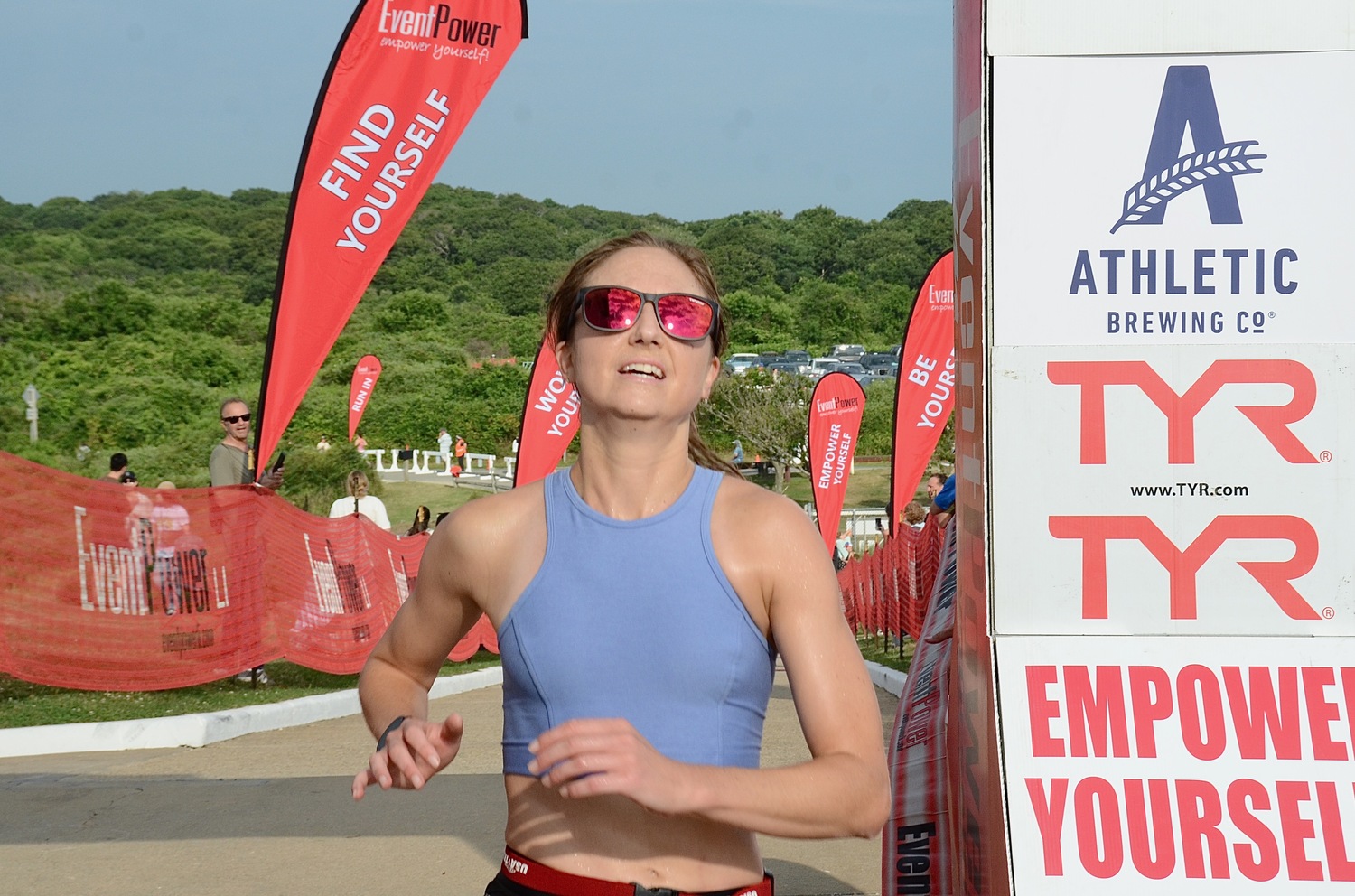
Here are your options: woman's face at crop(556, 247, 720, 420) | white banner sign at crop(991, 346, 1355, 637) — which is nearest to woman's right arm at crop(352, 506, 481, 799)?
woman's face at crop(556, 247, 720, 420)

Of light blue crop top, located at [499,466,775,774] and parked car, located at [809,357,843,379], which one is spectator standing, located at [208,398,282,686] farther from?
parked car, located at [809,357,843,379]

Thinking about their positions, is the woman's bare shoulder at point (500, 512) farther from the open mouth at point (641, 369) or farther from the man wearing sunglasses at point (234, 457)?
the man wearing sunglasses at point (234, 457)

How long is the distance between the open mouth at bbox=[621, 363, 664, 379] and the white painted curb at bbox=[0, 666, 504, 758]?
6394 mm

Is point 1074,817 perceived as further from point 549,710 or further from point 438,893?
point 438,893

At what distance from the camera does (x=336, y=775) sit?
7270 mm

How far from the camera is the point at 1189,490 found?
9.91ft

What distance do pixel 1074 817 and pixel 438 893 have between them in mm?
2645

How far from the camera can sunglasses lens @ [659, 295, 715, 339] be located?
87.6 inches

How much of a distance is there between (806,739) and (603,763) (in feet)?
1.28

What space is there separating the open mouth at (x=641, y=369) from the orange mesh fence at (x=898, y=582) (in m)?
8.47

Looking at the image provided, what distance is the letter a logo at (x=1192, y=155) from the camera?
3010 mm

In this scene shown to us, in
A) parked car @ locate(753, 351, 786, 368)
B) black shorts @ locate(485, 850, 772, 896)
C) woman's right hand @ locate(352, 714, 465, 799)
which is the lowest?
black shorts @ locate(485, 850, 772, 896)

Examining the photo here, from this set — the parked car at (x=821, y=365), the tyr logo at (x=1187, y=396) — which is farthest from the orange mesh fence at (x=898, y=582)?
the parked car at (x=821, y=365)

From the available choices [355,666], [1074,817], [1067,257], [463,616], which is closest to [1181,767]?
[1074,817]
